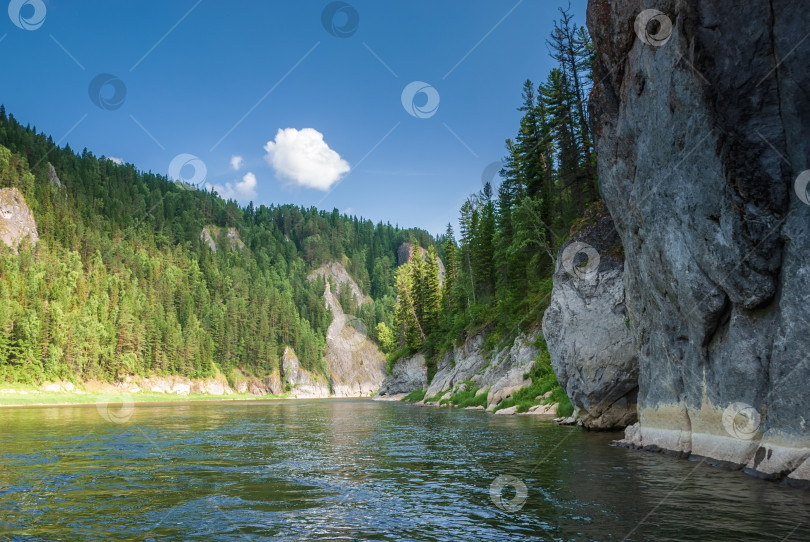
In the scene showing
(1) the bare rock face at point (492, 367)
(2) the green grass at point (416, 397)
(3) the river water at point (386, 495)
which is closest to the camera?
(3) the river water at point (386, 495)

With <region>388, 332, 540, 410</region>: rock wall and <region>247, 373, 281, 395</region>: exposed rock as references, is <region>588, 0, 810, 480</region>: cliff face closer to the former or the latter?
<region>388, 332, 540, 410</region>: rock wall

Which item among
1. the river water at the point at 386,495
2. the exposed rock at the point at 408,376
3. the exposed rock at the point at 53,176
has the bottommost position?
the river water at the point at 386,495

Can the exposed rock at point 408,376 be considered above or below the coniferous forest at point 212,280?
below

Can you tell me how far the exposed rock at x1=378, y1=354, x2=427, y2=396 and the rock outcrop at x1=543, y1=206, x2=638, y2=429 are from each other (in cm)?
5804

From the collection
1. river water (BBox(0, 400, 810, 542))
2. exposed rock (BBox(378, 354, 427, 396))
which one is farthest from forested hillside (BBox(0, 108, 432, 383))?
river water (BBox(0, 400, 810, 542))

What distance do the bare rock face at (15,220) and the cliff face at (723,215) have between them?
490 feet

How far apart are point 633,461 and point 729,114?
10721 mm

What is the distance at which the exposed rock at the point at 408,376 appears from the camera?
88000mm

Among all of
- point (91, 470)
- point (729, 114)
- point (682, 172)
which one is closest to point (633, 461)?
point (682, 172)

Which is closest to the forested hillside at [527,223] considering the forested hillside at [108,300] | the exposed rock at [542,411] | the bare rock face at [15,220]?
the exposed rock at [542,411]

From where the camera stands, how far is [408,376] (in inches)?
3595

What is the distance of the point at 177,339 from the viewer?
12794 centimetres

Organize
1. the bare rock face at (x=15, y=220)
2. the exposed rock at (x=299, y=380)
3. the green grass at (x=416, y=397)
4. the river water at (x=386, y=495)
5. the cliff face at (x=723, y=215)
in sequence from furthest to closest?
the exposed rock at (x=299, y=380) → the bare rock face at (x=15, y=220) → the green grass at (x=416, y=397) → the cliff face at (x=723, y=215) → the river water at (x=386, y=495)

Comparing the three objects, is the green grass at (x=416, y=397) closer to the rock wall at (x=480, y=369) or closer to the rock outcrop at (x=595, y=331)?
the rock wall at (x=480, y=369)
